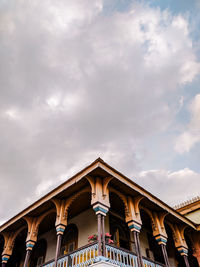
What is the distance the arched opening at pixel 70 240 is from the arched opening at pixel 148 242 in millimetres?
A: 3776

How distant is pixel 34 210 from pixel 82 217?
2.74 meters

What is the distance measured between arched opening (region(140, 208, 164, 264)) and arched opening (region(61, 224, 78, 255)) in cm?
378

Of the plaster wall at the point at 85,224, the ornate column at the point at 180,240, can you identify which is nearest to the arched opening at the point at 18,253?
the plaster wall at the point at 85,224

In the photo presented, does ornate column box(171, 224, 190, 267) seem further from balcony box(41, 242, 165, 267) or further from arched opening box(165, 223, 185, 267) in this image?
balcony box(41, 242, 165, 267)

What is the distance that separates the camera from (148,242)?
46.9ft

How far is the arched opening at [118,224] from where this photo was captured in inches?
489

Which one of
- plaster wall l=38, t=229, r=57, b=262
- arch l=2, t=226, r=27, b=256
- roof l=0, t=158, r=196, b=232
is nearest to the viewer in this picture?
roof l=0, t=158, r=196, b=232

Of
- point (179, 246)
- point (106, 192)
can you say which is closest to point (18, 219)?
point (106, 192)

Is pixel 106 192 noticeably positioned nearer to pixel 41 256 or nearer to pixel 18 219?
pixel 18 219

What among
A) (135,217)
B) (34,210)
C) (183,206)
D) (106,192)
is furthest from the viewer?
(183,206)

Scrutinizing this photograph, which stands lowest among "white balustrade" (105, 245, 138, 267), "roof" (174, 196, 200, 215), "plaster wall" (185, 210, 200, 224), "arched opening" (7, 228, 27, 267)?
"white balustrade" (105, 245, 138, 267)

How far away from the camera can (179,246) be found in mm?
12719

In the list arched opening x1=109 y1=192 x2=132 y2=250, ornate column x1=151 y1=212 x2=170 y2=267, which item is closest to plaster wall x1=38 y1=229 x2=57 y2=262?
arched opening x1=109 y1=192 x2=132 y2=250

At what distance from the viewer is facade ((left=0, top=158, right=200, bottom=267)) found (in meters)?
9.54
